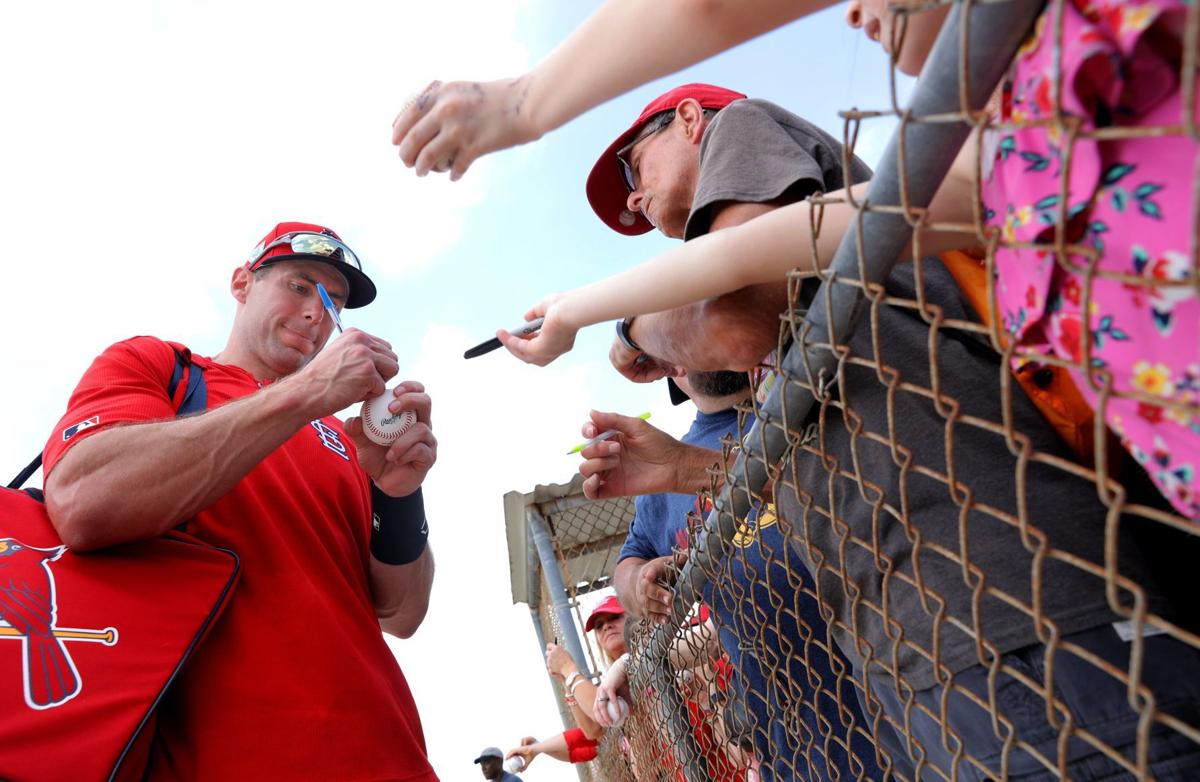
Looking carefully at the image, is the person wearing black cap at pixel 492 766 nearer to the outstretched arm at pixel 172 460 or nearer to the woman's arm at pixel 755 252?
the outstretched arm at pixel 172 460

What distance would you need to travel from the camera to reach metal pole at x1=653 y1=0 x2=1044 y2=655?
73cm

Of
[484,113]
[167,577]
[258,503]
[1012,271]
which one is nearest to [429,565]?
[258,503]

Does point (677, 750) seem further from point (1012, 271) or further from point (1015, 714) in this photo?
point (1012, 271)

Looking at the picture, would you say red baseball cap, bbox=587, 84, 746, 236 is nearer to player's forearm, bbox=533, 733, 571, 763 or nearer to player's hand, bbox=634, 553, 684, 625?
player's hand, bbox=634, 553, 684, 625

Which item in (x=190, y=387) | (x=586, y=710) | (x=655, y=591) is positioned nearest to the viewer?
(x=655, y=591)

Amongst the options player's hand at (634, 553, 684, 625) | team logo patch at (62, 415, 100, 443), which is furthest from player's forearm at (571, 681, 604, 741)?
team logo patch at (62, 415, 100, 443)

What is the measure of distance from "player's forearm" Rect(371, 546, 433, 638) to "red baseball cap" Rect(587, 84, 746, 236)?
1255 mm

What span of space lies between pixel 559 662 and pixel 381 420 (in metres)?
3.00

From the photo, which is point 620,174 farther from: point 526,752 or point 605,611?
point 526,752

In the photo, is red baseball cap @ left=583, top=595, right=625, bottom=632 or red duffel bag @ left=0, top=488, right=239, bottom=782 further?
red baseball cap @ left=583, top=595, right=625, bottom=632

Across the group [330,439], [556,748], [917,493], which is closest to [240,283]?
[330,439]

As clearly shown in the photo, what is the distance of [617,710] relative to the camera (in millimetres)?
3355

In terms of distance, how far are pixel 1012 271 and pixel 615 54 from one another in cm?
59

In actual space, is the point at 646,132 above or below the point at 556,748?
above
